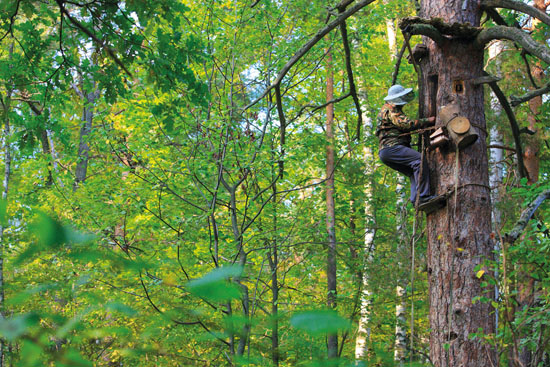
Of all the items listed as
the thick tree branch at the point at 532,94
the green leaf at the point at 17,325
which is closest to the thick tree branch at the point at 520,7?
the thick tree branch at the point at 532,94

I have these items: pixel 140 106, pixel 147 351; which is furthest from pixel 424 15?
pixel 140 106

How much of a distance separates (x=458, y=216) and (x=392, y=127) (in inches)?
59.1

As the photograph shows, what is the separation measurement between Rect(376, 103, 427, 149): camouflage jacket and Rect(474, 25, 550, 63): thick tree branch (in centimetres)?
104

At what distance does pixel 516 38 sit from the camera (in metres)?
4.04

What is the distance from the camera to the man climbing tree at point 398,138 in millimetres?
4930

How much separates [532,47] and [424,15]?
3.96 ft

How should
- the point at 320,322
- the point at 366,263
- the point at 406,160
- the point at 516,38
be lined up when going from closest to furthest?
the point at 320,322 → the point at 516,38 → the point at 406,160 → the point at 366,263

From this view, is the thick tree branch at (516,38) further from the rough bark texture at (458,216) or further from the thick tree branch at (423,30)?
the thick tree branch at (423,30)

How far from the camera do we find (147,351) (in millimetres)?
1255

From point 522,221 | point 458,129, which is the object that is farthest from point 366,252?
point 458,129

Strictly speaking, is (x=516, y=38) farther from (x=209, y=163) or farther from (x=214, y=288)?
(x=209, y=163)

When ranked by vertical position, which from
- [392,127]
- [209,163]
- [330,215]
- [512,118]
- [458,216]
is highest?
[330,215]

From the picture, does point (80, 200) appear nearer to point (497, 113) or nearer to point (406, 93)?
point (406, 93)

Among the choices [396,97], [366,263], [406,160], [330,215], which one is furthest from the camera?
[330,215]
